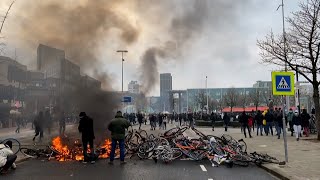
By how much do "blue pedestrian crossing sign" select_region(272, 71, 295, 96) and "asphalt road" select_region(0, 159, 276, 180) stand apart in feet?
8.43

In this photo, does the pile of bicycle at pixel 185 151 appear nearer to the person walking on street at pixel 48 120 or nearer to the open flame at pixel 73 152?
the open flame at pixel 73 152

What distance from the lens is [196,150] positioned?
13602 millimetres

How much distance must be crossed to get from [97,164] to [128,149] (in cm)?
283

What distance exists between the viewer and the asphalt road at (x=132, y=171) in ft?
32.1

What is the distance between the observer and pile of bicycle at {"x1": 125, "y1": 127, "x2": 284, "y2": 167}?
12461 mm

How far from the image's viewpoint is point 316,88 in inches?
816

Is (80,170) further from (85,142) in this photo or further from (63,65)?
(63,65)

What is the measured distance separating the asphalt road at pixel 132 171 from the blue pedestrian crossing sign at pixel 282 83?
2.57 m

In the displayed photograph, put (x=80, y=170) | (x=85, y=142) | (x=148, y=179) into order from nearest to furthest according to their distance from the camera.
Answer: (x=148, y=179), (x=80, y=170), (x=85, y=142)

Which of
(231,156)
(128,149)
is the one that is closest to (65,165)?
(128,149)

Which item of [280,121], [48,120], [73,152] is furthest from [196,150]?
[48,120]

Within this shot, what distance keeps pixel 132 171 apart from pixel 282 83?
5517mm

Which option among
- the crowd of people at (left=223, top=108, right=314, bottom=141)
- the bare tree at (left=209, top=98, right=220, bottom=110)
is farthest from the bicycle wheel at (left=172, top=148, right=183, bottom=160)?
the bare tree at (left=209, top=98, right=220, bottom=110)

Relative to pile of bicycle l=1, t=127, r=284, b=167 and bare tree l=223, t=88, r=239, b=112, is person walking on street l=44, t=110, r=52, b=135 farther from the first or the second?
bare tree l=223, t=88, r=239, b=112
